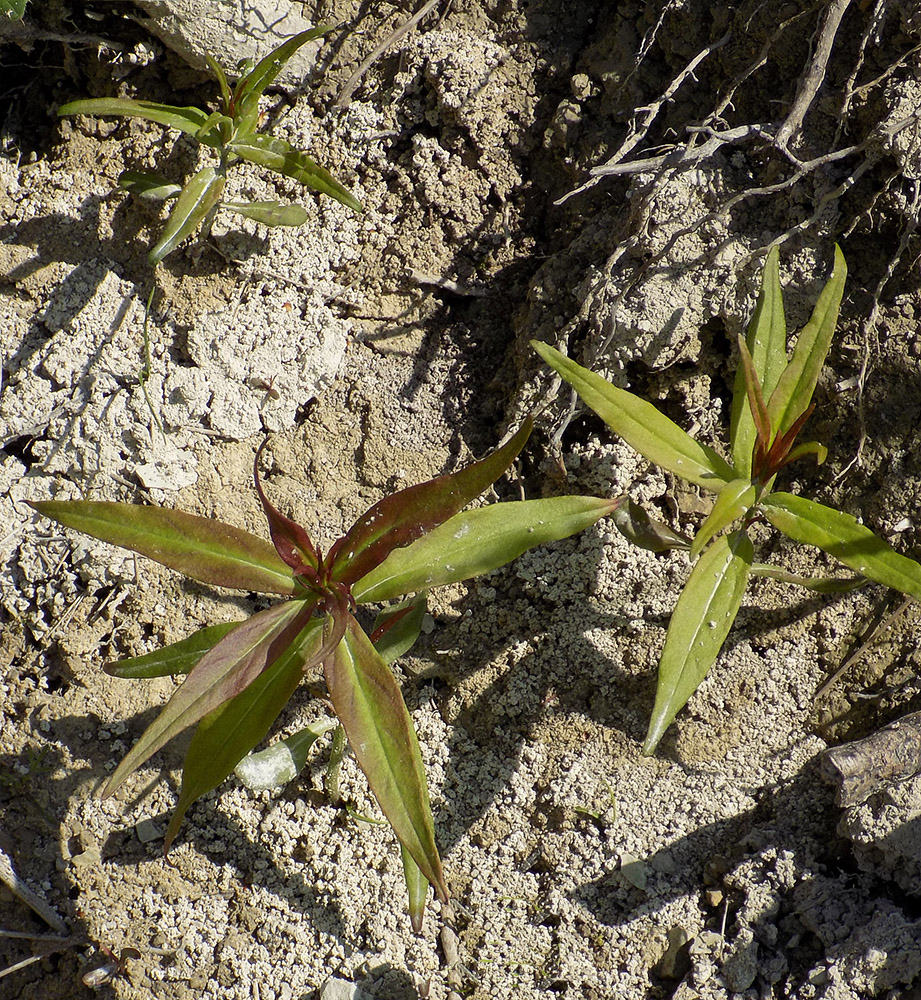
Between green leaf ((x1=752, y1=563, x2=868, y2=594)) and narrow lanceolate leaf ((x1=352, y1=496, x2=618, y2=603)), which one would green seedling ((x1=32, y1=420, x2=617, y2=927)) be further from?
green leaf ((x1=752, y1=563, x2=868, y2=594))

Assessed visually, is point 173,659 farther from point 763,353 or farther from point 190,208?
point 763,353

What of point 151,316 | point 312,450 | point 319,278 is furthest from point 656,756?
point 151,316

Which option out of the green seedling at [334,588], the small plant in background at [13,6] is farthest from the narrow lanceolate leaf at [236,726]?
the small plant in background at [13,6]

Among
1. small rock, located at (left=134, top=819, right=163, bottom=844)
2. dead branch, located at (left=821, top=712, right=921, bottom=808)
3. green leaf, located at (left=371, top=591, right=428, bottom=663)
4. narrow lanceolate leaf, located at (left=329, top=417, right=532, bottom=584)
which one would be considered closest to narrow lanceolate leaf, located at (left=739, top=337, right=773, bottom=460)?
narrow lanceolate leaf, located at (left=329, top=417, right=532, bottom=584)

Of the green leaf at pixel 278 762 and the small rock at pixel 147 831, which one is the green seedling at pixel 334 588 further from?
the small rock at pixel 147 831

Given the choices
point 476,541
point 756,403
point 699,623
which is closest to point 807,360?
point 756,403

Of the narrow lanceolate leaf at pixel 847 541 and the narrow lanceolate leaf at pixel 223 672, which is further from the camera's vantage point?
the narrow lanceolate leaf at pixel 847 541

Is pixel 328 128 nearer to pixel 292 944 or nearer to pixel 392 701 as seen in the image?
pixel 392 701
